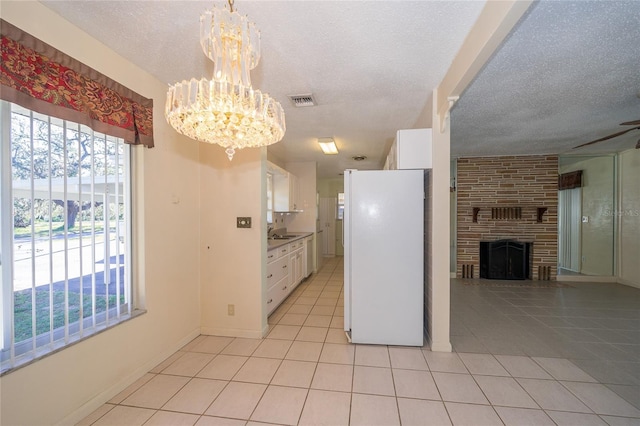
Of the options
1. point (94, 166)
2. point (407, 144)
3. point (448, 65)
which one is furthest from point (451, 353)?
point (94, 166)

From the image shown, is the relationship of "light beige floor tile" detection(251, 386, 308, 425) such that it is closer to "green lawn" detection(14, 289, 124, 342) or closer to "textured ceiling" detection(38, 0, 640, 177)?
"green lawn" detection(14, 289, 124, 342)

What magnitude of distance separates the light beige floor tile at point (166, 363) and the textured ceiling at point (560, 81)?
3.39 meters

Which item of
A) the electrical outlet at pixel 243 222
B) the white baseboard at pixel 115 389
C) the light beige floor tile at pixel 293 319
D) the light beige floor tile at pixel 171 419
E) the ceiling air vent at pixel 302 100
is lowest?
the light beige floor tile at pixel 293 319

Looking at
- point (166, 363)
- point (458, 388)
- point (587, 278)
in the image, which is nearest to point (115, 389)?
point (166, 363)

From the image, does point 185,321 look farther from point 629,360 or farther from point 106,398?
point 629,360

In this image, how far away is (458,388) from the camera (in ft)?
6.33

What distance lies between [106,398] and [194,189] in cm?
179

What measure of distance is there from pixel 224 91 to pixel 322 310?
3.03 metres

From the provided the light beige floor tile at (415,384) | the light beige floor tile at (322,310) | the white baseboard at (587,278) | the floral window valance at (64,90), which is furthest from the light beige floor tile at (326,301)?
the white baseboard at (587,278)

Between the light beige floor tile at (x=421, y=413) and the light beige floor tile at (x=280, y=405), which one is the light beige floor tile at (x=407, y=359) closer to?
the light beige floor tile at (x=421, y=413)

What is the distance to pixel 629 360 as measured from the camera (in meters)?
2.32

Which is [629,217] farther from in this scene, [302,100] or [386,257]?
[302,100]

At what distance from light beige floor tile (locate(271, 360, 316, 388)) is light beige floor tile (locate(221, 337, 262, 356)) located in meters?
0.42

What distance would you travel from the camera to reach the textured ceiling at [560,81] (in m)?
1.57
